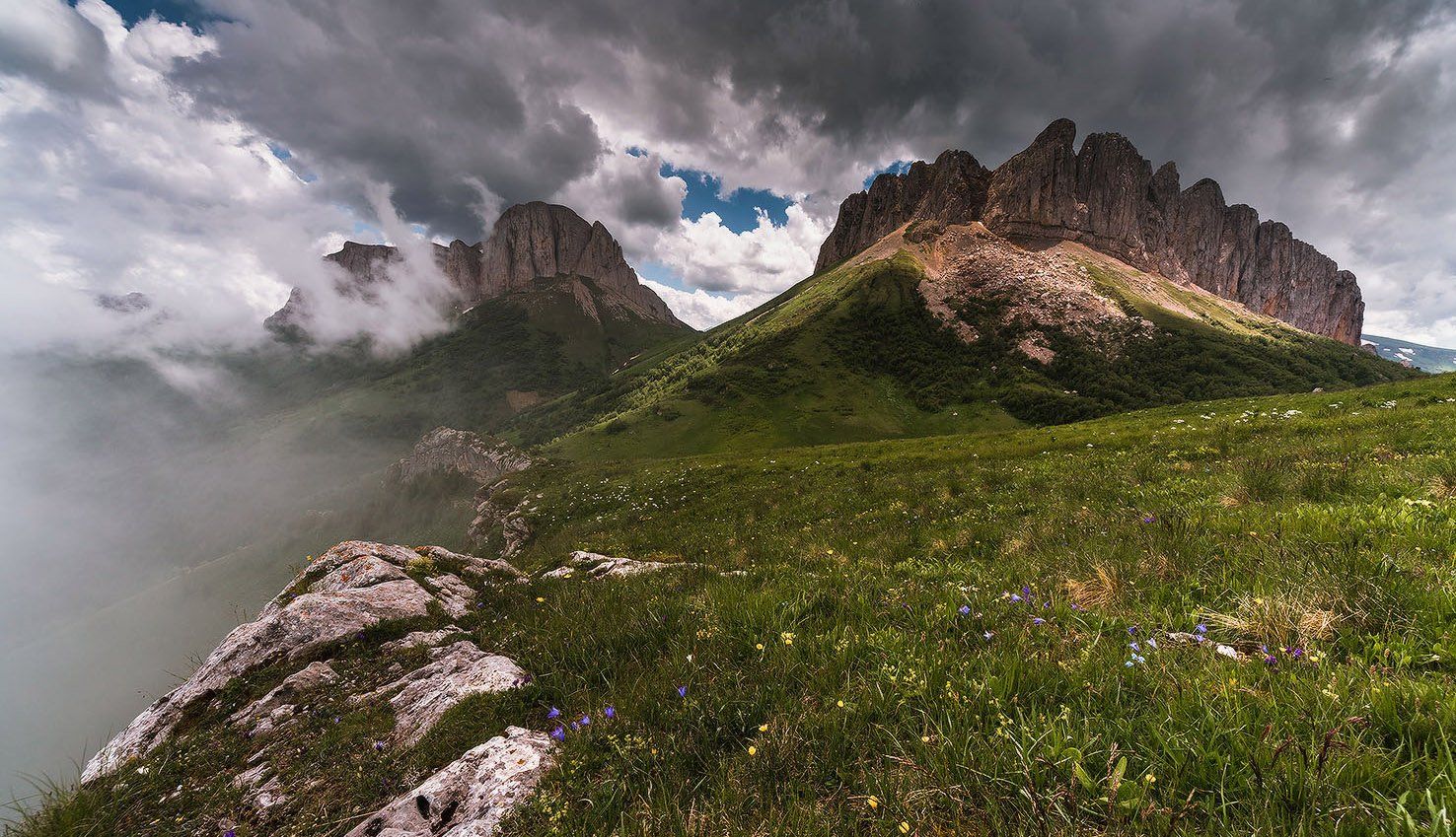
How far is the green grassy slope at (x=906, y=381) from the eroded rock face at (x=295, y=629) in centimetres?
9827

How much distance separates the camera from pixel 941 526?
11094 mm

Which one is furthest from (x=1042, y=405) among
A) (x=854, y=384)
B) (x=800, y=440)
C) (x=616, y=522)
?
(x=616, y=522)

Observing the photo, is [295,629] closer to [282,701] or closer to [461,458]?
[282,701]

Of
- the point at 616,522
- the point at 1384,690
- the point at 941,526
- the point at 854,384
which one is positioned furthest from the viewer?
the point at 854,384

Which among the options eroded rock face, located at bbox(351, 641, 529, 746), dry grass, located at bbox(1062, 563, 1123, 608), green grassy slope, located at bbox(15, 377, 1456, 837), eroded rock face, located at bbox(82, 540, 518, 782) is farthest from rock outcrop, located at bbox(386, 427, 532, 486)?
dry grass, located at bbox(1062, 563, 1123, 608)

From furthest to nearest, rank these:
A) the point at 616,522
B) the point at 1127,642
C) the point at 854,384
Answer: the point at 854,384, the point at 616,522, the point at 1127,642

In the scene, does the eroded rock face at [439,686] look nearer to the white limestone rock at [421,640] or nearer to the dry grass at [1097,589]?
the white limestone rock at [421,640]

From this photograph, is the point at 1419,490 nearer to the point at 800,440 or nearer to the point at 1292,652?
the point at 1292,652

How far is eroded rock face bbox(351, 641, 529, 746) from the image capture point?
474cm

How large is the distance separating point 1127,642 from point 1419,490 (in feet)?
21.5

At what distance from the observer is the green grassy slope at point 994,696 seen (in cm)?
218

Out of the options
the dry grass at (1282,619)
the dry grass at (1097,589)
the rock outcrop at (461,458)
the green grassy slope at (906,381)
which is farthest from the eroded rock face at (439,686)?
the green grassy slope at (906,381)

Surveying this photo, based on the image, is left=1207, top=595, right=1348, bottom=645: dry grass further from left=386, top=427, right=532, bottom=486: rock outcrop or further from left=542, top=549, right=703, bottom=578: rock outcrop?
left=386, top=427, right=532, bottom=486: rock outcrop

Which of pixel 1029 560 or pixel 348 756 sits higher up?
pixel 1029 560
